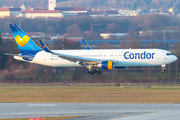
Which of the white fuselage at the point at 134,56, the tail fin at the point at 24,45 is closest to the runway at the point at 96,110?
the white fuselage at the point at 134,56

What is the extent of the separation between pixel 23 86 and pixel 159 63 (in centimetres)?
2396

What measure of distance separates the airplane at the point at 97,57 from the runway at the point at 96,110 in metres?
16.6

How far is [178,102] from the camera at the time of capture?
124ft

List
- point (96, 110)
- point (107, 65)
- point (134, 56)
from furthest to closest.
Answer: point (134, 56) → point (107, 65) → point (96, 110)

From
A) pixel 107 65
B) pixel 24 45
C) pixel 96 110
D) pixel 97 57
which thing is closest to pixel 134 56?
pixel 107 65

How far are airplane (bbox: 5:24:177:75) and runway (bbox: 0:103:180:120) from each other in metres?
16.6

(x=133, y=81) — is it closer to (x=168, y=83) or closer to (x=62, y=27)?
(x=168, y=83)

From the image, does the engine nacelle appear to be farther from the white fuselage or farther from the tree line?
the tree line

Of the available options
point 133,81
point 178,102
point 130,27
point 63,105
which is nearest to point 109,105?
point 63,105

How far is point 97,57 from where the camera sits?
54.7 meters

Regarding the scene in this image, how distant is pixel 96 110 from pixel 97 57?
2287 cm

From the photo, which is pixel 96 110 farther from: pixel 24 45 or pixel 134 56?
pixel 24 45

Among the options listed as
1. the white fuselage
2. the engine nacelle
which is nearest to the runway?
the engine nacelle

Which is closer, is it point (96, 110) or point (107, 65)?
point (96, 110)
